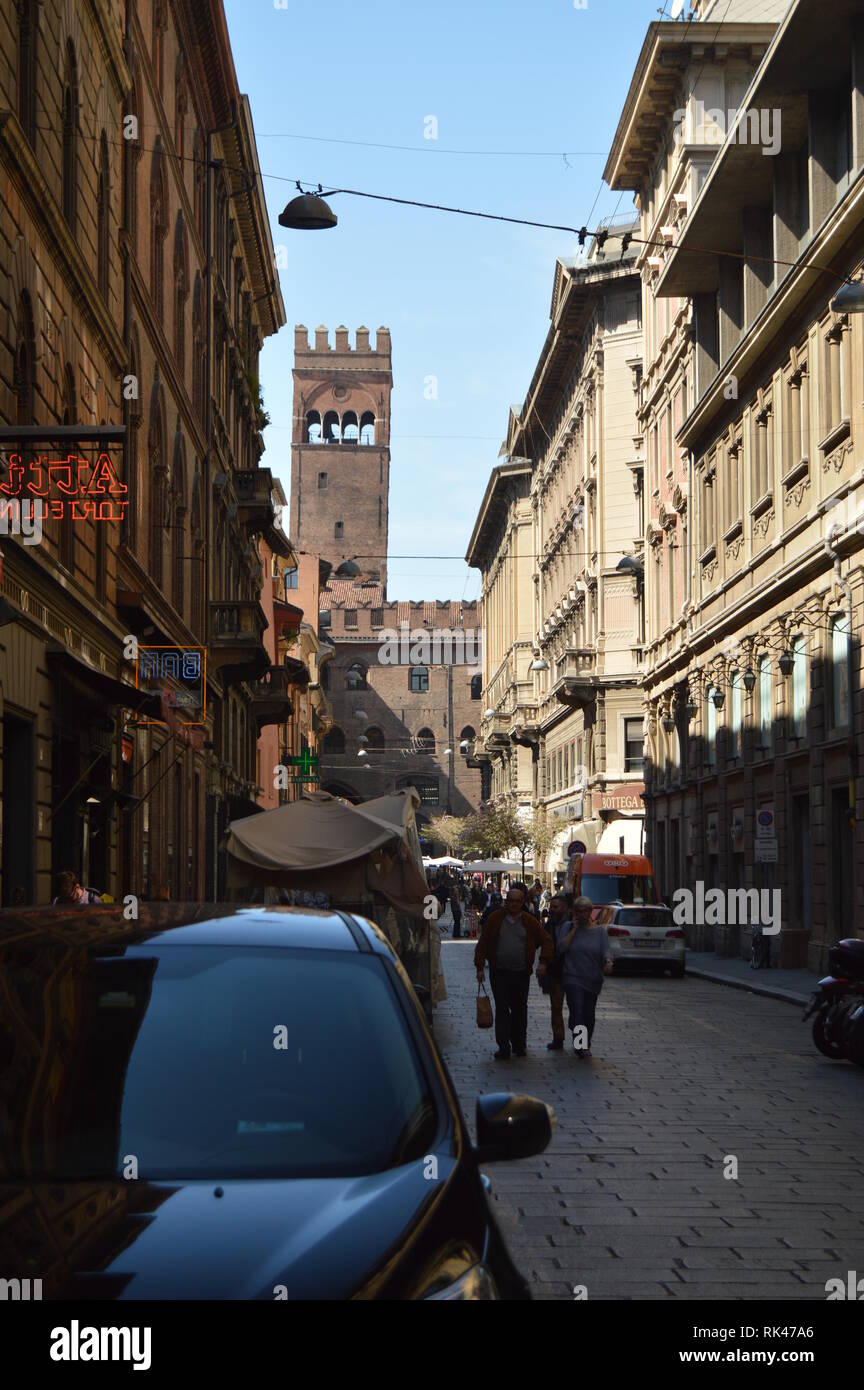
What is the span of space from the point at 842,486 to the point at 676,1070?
1447 cm

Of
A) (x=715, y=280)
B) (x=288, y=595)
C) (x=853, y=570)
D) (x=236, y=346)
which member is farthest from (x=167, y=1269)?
(x=288, y=595)

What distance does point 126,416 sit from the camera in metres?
26.5

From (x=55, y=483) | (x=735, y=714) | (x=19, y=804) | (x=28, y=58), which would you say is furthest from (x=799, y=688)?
(x=28, y=58)

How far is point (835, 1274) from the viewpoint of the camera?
7.50 metres

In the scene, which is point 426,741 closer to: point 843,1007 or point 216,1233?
point 843,1007

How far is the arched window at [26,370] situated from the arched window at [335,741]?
9763 centimetres

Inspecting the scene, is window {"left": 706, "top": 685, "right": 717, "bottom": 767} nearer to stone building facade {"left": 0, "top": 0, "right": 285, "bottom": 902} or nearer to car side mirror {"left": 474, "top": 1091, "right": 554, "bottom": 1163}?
stone building facade {"left": 0, "top": 0, "right": 285, "bottom": 902}

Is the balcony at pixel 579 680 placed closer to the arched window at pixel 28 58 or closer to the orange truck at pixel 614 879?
the orange truck at pixel 614 879

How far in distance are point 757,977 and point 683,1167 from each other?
19882 millimetres

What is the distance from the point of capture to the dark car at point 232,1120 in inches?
140

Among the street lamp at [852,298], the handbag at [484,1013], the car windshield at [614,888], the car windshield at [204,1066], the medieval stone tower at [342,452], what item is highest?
the medieval stone tower at [342,452]

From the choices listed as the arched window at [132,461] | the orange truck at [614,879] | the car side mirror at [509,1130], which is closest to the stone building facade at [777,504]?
the orange truck at [614,879]

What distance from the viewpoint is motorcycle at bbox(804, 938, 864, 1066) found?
639 inches

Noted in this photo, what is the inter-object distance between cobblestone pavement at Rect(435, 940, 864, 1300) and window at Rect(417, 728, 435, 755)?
96330 millimetres
